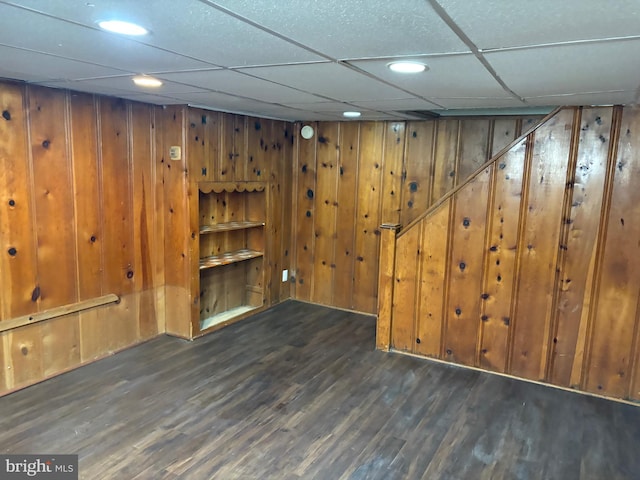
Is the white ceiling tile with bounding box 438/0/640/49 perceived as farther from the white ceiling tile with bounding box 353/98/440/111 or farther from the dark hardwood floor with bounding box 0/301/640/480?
the dark hardwood floor with bounding box 0/301/640/480

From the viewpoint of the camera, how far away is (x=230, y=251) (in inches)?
191

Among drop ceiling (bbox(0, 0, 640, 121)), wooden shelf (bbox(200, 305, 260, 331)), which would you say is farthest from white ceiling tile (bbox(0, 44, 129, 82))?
wooden shelf (bbox(200, 305, 260, 331))

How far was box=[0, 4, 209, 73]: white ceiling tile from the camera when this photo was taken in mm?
1560

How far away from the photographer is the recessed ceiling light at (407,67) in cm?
199

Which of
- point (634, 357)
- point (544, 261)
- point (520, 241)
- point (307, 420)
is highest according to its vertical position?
point (520, 241)

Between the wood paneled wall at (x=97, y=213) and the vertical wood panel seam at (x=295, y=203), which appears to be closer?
the wood paneled wall at (x=97, y=213)

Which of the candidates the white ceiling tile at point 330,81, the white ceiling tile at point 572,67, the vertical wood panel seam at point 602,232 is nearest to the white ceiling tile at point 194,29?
the white ceiling tile at point 330,81

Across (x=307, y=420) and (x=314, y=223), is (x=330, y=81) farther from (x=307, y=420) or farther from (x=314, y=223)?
(x=314, y=223)

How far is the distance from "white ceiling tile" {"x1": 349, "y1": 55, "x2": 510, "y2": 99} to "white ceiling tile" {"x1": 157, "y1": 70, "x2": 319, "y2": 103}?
27.2 inches

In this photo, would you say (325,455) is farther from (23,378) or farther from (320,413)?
(23,378)

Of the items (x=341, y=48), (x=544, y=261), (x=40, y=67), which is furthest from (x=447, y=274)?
(x=40, y=67)

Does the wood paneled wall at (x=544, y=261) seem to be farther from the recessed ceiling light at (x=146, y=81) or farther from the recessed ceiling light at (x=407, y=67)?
the recessed ceiling light at (x=146, y=81)

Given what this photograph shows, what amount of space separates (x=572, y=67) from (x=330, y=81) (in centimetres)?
115

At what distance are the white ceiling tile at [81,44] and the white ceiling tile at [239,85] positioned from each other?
0.58 feet
